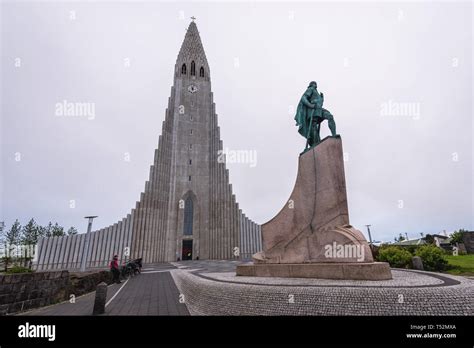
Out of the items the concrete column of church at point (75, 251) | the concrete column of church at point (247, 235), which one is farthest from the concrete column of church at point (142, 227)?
the concrete column of church at point (247, 235)

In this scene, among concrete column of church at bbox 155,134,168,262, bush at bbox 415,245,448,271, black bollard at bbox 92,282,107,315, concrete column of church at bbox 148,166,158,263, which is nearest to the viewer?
black bollard at bbox 92,282,107,315

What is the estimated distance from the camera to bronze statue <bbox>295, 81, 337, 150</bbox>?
9.48 metres

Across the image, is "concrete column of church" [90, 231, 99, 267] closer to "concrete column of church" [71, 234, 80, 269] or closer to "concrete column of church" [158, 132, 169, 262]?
"concrete column of church" [71, 234, 80, 269]

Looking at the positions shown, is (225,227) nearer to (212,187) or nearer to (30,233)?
(212,187)

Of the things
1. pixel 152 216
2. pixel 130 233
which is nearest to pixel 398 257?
pixel 152 216

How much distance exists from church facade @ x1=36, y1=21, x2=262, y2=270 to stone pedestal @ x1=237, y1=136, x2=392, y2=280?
89.8 ft

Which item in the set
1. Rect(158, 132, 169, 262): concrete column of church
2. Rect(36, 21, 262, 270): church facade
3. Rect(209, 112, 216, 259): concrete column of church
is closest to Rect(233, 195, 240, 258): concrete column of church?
Rect(36, 21, 262, 270): church facade

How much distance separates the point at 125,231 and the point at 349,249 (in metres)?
34.1

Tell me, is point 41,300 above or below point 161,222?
below

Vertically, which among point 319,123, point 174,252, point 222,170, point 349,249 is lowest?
point 174,252

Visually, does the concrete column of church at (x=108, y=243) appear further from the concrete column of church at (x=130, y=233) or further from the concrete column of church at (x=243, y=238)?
the concrete column of church at (x=243, y=238)
